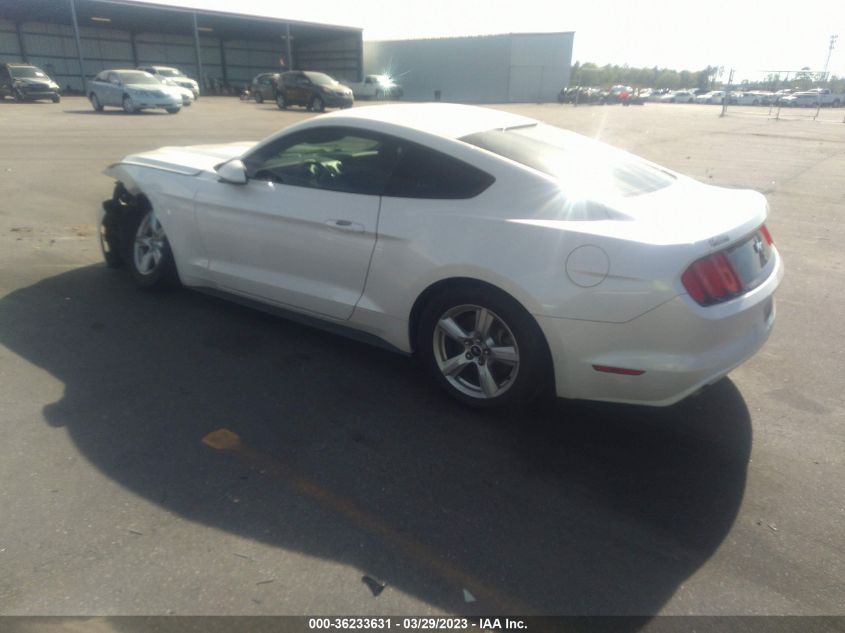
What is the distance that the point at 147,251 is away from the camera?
5.21 meters

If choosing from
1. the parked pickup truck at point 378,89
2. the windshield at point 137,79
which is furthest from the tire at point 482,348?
the parked pickup truck at point 378,89

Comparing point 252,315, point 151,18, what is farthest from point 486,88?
point 252,315

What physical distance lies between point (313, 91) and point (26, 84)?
13.7m

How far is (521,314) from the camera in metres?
3.21

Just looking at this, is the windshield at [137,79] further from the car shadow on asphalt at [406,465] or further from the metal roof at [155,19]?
the car shadow on asphalt at [406,465]

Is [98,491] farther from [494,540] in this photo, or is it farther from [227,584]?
[494,540]

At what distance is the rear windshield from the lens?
3467mm

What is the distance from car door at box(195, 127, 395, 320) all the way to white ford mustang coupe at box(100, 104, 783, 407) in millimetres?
11

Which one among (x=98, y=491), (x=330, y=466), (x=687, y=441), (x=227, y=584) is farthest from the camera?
(x=687, y=441)

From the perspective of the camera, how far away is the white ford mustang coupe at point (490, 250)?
296 centimetres

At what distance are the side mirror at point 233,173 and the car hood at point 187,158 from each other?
1.32 ft

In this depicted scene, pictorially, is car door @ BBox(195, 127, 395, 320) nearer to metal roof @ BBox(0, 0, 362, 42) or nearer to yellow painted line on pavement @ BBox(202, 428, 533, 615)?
yellow painted line on pavement @ BBox(202, 428, 533, 615)

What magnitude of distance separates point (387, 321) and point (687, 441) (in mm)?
1746

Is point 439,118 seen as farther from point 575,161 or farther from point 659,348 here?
point 659,348
